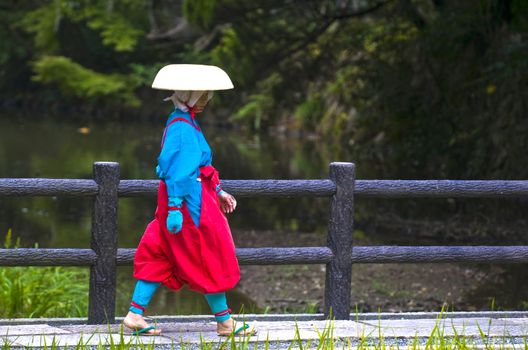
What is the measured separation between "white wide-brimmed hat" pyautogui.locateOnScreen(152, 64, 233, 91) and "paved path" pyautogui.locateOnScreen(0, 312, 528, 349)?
3.87 feet

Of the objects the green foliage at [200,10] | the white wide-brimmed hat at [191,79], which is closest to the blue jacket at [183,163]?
the white wide-brimmed hat at [191,79]

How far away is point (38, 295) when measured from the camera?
8758 mm

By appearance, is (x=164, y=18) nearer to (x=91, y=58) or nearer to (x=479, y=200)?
(x=91, y=58)

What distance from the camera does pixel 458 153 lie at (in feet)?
50.6

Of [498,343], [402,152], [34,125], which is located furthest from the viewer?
[34,125]

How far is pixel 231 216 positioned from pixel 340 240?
34.5 ft

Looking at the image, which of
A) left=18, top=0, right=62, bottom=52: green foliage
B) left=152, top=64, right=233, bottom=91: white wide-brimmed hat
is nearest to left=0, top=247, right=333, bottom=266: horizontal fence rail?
left=152, top=64, right=233, bottom=91: white wide-brimmed hat

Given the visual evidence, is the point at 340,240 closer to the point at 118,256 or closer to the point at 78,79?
the point at 118,256

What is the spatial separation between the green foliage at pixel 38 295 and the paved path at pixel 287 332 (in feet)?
6.20

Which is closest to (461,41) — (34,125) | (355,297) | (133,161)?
(355,297)

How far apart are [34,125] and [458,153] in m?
19.5

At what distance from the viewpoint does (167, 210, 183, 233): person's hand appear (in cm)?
536

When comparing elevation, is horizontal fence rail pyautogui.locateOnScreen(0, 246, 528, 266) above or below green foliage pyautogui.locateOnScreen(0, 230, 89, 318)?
above

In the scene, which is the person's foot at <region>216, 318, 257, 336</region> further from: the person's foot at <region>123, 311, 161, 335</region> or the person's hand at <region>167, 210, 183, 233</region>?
the person's hand at <region>167, 210, 183, 233</region>
